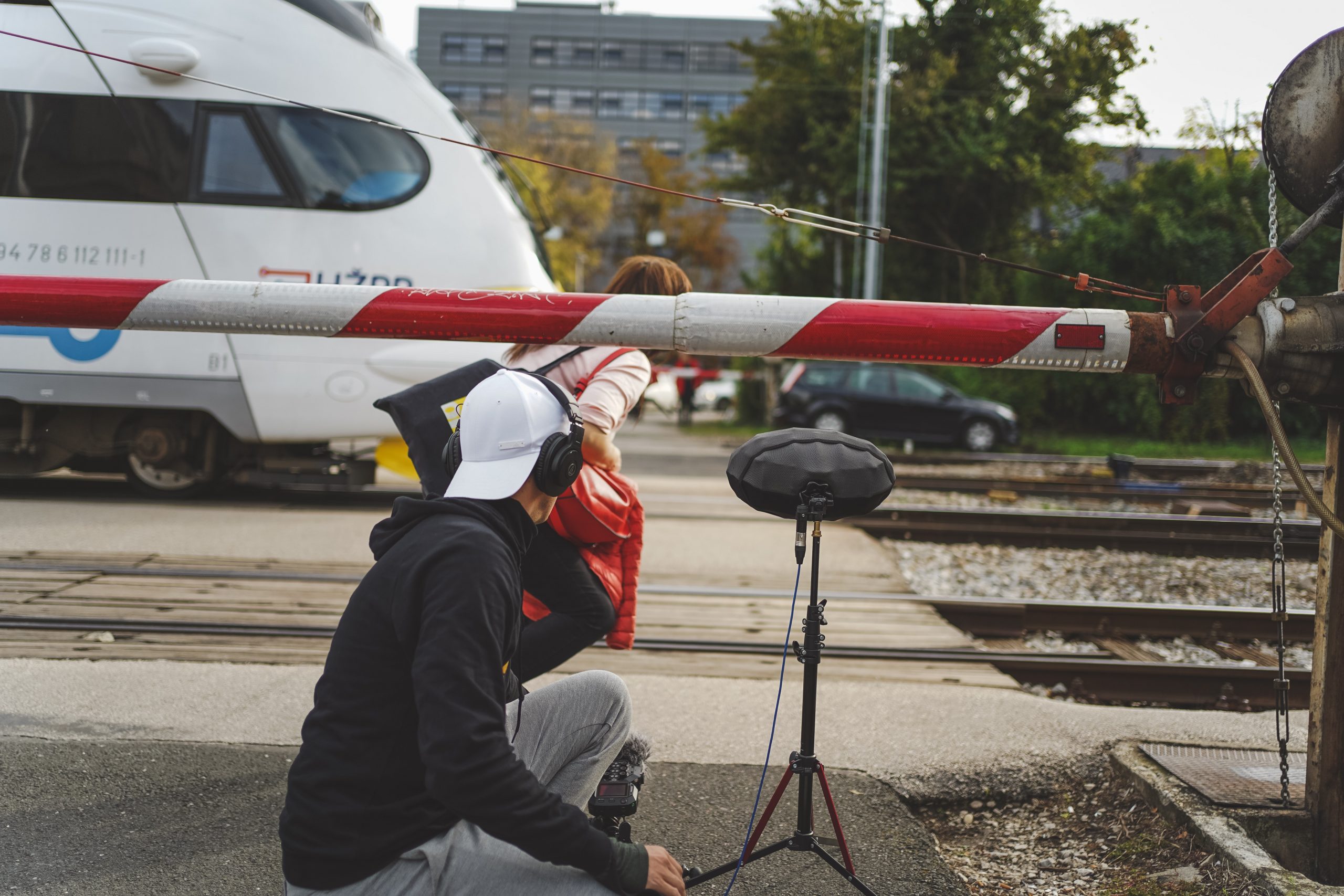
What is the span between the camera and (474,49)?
223 feet

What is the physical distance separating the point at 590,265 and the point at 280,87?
145 feet

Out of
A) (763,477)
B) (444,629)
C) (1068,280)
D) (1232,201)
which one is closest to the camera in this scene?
(444,629)

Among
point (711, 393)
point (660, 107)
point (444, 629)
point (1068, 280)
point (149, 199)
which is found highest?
point (660, 107)

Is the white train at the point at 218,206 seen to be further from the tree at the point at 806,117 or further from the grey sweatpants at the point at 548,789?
the tree at the point at 806,117

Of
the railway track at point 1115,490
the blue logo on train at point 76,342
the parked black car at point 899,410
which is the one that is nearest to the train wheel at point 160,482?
the blue logo on train at point 76,342

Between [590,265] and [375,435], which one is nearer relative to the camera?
Result: [375,435]

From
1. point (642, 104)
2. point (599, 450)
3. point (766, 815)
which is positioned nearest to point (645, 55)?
point (642, 104)

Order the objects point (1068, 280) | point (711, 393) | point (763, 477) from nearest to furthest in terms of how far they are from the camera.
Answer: point (763, 477) → point (1068, 280) → point (711, 393)

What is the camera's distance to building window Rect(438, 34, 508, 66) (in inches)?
2672

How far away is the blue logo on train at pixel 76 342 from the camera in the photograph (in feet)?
26.5

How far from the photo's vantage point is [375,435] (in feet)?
28.2

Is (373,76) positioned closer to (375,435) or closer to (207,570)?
(375,435)

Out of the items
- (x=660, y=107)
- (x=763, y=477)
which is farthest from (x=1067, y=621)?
(x=660, y=107)

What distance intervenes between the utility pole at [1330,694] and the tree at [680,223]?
5097 cm
